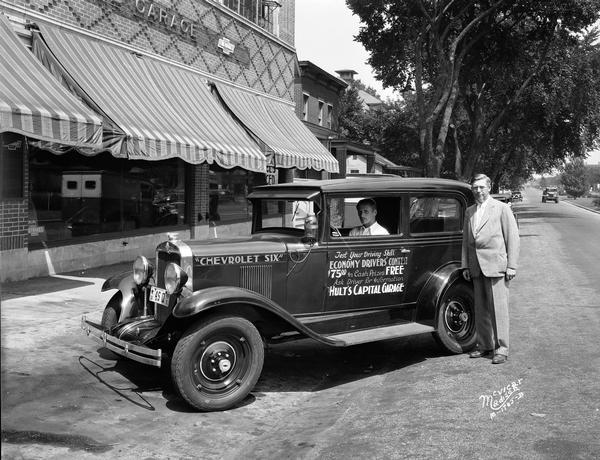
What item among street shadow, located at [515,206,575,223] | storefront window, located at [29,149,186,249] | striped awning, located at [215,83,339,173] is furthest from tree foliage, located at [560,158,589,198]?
storefront window, located at [29,149,186,249]

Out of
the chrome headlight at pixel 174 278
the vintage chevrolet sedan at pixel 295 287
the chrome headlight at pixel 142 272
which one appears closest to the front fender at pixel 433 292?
the vintage chevrolet sedan at pixel 295 287

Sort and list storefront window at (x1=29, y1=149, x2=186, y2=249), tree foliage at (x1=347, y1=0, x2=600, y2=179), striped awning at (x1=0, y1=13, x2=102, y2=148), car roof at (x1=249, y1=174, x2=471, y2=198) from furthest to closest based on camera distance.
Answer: tree foliage at (x1=347, y1=0, x2=600, y2=179) < storefront window at (x1=29, y1=149, x2=186, y2=249) < striped awning at (x1=0, y1=13, x2=102, y2=148) < car roof at (x1=249, y1=174, x2=471, y2=198)

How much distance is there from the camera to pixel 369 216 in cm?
591

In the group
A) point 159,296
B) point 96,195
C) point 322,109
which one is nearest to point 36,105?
point 96,195

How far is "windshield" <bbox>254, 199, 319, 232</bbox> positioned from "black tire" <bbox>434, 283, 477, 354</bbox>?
5.53 feet

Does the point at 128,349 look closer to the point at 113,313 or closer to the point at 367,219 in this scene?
the point at 113,313

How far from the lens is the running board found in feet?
17.6

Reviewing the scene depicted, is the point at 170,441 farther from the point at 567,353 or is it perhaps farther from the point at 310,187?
the point at 567,353

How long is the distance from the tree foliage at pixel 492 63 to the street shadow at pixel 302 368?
12911 millimetres

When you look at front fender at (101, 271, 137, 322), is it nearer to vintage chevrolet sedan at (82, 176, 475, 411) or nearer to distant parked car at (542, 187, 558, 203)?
vintage chevrolet sedan at (82, 176, 475, 411)

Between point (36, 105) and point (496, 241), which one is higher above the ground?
point (36, 105)

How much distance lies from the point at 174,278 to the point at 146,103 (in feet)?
23.3

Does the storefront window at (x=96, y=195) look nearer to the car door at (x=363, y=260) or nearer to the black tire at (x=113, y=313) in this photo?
the black tire at (x=113, y=313)

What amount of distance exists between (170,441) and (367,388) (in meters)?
1.88
